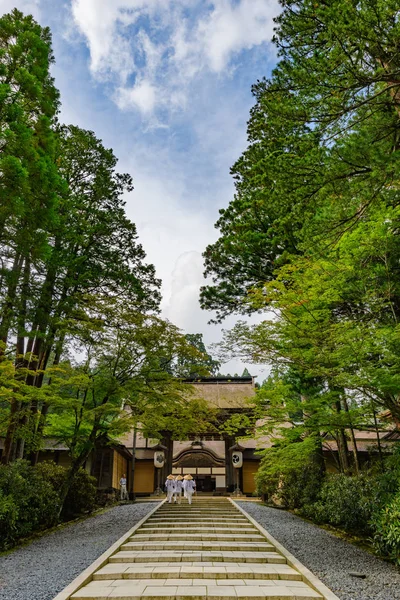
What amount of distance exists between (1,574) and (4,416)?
4282 millimetres

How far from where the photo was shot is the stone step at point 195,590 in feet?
14.6

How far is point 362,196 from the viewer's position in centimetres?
682

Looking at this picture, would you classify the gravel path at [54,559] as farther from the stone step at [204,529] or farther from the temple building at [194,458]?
the temple building at [194,458]

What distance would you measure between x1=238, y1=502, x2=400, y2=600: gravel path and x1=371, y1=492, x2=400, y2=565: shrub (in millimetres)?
225

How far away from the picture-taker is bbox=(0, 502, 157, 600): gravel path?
4953mm

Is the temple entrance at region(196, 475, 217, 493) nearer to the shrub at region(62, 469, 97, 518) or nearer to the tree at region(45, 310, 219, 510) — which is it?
the shrub at region(62, 469, 97, 518)

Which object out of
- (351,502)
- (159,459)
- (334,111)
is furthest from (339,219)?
(159,459)

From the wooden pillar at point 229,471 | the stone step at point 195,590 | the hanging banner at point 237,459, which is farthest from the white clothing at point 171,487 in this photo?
the stone step at point 195,590

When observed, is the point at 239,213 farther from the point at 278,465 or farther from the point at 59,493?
the point at 59,493

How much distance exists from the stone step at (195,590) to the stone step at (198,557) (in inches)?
42.6

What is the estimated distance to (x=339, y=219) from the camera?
725 centimetres

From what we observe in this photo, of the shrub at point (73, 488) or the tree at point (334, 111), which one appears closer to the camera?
the tree at point (334, 111)

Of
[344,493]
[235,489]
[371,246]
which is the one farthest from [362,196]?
[235,489]

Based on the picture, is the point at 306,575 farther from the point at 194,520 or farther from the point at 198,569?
the point at 194,520
